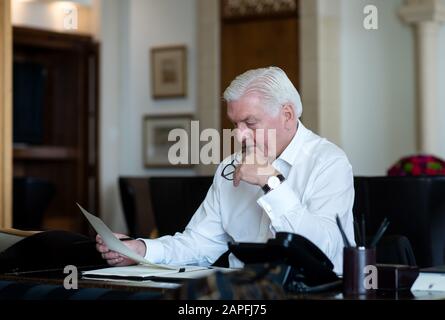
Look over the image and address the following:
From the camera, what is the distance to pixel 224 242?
9.37 feet

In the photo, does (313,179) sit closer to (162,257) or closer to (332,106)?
(162,257)

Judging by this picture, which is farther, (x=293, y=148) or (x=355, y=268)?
(x=293, y=148)

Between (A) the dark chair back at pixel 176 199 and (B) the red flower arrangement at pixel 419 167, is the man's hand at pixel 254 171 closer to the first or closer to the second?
(A) the dark chair back at pixel 176 199

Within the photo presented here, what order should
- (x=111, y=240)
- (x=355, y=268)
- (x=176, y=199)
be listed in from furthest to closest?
(x=176, y=199), (x=111, y=240), (x=355, y=268)

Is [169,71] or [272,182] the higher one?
[169,71]

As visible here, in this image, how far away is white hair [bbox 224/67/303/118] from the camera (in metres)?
2.53

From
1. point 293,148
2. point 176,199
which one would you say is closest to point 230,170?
point 293,148

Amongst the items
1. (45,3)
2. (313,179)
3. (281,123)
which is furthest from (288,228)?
(45,3)

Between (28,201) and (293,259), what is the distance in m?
6.24

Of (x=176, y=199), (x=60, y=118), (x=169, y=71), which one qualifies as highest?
(x=169, y=71)

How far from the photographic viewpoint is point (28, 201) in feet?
25.6

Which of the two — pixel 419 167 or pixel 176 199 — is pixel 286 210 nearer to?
pixel 176 199

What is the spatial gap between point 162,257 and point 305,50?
5.48m

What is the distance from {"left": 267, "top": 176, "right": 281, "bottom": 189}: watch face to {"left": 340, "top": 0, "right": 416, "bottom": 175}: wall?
5.73 m
